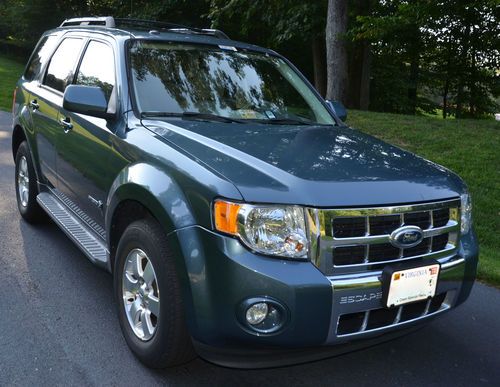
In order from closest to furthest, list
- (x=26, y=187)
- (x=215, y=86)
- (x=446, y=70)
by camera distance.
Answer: (x=215, y=86), (x=26, y=187), (x=446, y=70)

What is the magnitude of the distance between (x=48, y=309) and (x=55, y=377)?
0.87 meters

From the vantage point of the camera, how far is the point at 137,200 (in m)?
3.03

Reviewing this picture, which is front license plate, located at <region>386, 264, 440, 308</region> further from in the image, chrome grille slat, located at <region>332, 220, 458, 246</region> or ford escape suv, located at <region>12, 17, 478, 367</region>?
chrome grille slat, located at <region>332, 220, 458, 246</region>

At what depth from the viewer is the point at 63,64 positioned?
476 cm

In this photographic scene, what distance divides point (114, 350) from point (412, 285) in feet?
5.75

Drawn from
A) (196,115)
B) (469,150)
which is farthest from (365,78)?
(196,115)

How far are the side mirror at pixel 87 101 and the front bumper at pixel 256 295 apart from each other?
1.23 meters

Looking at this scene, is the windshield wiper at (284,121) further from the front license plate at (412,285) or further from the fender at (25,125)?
the fender at (25,125)


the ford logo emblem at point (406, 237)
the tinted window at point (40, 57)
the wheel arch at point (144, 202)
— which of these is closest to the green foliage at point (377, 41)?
the tinted window at point (40, 57)

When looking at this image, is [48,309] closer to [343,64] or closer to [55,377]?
[55,377]

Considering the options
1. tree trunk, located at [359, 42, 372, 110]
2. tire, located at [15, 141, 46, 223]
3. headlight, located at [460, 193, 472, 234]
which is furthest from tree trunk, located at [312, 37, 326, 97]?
headlight, located at [460, 193, 472, 234]

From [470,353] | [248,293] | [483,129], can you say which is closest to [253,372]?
[248,293]

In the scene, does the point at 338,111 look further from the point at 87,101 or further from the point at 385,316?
the point at 385,316

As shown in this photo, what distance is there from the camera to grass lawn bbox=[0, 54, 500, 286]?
20.4ft
